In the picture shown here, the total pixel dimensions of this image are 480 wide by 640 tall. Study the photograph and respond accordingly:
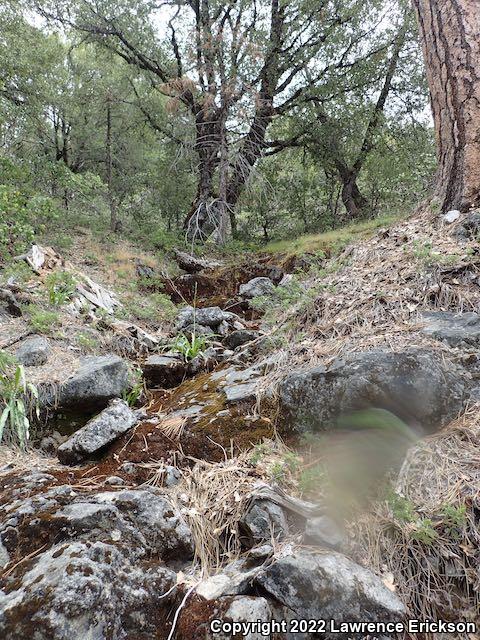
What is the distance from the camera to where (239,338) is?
4.19 metres

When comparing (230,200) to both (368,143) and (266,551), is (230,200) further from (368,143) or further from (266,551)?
(266,551)

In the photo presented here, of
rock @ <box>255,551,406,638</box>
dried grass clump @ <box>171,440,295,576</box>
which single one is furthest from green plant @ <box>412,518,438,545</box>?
dried grass clump @ <box>171,440,295,576</box>

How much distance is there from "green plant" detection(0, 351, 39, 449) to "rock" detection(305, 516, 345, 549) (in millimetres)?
1868

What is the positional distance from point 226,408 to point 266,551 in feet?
3.76

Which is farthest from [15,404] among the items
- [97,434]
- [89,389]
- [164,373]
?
[164,373]

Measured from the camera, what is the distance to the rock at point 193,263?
28.7ft

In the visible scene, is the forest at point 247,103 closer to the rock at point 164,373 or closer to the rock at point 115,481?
the rock at point 164,373

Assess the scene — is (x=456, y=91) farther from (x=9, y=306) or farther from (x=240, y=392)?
(x=9, y=306)

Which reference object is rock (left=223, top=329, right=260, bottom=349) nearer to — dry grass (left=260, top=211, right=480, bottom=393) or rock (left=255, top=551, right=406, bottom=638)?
dry grass (left=260, top=211, right=480, bottom=393)

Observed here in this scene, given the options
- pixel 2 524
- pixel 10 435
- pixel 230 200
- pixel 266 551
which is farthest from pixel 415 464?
pixel 230 200

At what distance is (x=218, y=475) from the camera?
216 cm

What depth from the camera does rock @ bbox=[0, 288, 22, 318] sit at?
429 centimetres

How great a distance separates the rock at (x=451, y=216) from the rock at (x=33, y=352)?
392 cm

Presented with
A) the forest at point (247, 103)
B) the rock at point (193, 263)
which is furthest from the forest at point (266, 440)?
the forest at point (247, 103)
